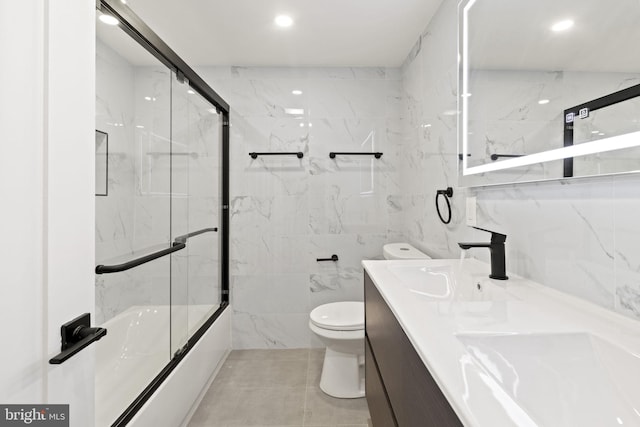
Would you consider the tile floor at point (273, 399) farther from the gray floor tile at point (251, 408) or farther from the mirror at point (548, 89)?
the mirror at point (548, 89)

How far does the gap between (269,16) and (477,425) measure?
2.25 meters

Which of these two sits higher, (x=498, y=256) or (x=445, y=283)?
(x=498, y=256)

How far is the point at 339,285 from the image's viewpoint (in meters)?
2.72

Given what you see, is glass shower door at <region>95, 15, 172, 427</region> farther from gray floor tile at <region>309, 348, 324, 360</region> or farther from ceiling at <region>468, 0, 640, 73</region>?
ceiling at <region>468, 0, 640, 73</region>

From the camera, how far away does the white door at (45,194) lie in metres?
0.67

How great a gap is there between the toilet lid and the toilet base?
0.21 meters

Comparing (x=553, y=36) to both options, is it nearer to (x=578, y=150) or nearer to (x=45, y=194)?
(x=578, y=150)

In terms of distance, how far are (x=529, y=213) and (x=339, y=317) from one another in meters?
1.40

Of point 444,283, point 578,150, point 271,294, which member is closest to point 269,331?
point 271,294

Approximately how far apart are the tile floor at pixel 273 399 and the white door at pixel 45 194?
3.72ft

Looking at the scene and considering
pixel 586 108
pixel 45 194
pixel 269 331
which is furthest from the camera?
pixel 269 331

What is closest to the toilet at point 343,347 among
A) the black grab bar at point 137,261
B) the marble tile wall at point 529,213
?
the marble tile wall at point 529,213

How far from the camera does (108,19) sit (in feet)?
4.08

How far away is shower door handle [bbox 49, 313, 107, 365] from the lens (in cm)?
78
